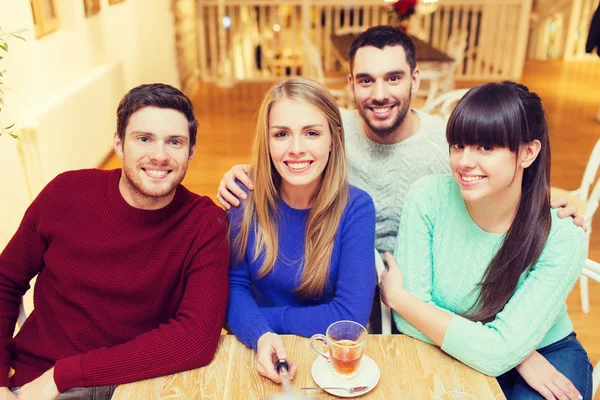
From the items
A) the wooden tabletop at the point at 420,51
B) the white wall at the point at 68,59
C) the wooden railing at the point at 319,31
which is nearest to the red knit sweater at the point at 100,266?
the white wall at the point at 68,59

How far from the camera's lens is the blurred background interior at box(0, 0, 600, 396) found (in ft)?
8.93

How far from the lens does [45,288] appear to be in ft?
4.85

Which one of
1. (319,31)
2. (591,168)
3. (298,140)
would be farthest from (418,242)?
(319,31)

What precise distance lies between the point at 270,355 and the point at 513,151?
2.45 ft

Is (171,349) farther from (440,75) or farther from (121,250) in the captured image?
(440,75)

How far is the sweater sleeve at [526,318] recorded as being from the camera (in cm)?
120

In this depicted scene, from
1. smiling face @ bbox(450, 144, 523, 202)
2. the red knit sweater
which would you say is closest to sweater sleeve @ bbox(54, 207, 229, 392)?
the red knit sweater

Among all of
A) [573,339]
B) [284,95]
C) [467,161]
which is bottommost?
[573,339]

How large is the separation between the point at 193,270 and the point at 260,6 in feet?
20.5

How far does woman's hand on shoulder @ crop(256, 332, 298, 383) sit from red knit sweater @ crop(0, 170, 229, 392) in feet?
0.53

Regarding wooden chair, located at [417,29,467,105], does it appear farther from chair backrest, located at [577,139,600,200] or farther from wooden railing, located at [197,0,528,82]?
wooden railing, located at [197,0,528,82]

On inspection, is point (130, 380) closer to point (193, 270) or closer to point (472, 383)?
→ point (193, 270)

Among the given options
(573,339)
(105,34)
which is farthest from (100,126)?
(573,339)

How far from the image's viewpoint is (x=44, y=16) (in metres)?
3.14
